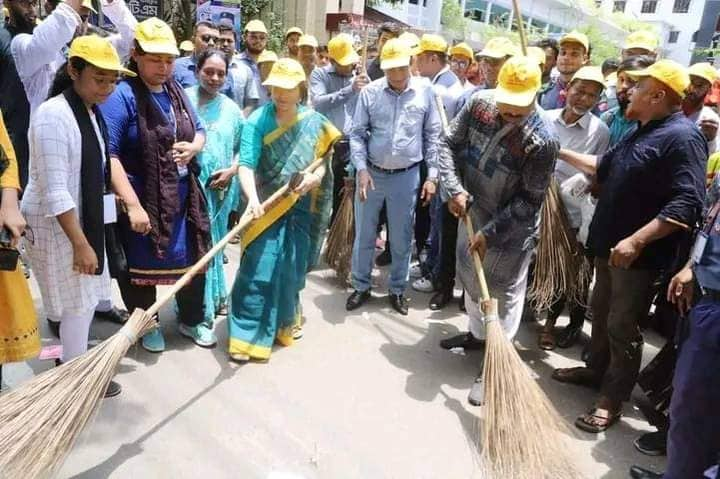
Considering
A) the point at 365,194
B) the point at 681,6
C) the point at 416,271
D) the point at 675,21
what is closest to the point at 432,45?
the point at 365,194

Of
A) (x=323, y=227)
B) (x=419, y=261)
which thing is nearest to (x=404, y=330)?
(x=323, y=227)

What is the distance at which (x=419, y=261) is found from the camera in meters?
5.05

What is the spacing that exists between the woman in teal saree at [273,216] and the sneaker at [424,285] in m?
1.52

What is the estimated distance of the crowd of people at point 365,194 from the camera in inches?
89.8

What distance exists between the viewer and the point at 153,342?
3.26 m

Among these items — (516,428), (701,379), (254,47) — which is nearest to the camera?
(701,379)

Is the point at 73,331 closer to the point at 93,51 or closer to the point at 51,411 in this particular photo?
the point at 51,411

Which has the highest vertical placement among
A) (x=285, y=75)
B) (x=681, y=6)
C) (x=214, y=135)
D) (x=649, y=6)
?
(x=649, y=6)

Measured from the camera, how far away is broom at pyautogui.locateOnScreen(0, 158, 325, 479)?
1894mm

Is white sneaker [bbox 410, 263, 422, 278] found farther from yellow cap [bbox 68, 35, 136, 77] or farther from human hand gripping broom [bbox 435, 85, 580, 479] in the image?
yellow cap [bbox 68, 35, 136, 77]

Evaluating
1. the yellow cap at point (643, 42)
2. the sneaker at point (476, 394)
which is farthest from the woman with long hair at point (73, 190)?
the yellow cap at point (643, 42)

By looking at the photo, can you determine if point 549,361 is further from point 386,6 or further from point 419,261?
point 386,6

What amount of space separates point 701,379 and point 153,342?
9.20 feet

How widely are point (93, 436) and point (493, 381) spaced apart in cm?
185
